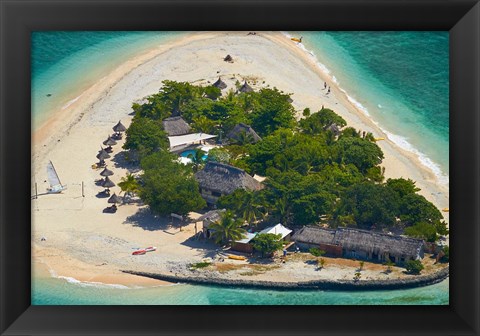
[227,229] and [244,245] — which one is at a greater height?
[227,229]

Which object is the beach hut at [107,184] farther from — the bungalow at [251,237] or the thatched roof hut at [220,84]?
the thatched roof hut at [220,84]

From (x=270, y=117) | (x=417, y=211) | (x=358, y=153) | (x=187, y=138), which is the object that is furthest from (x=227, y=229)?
(x=270, y=117)

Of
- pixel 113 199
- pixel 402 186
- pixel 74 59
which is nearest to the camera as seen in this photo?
pixel 402 186

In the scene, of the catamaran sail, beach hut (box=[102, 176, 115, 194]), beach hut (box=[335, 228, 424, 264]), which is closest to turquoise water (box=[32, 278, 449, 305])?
beach hut (box=[335, 228, 424, 264])

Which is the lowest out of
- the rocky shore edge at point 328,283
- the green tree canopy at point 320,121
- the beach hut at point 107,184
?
the rocky shore edge at point 328,283

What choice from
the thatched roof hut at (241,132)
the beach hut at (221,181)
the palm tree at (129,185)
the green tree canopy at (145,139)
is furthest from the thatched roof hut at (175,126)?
the beach hut at (221,181)

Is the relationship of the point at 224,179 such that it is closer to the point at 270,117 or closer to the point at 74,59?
the point at 270,117
